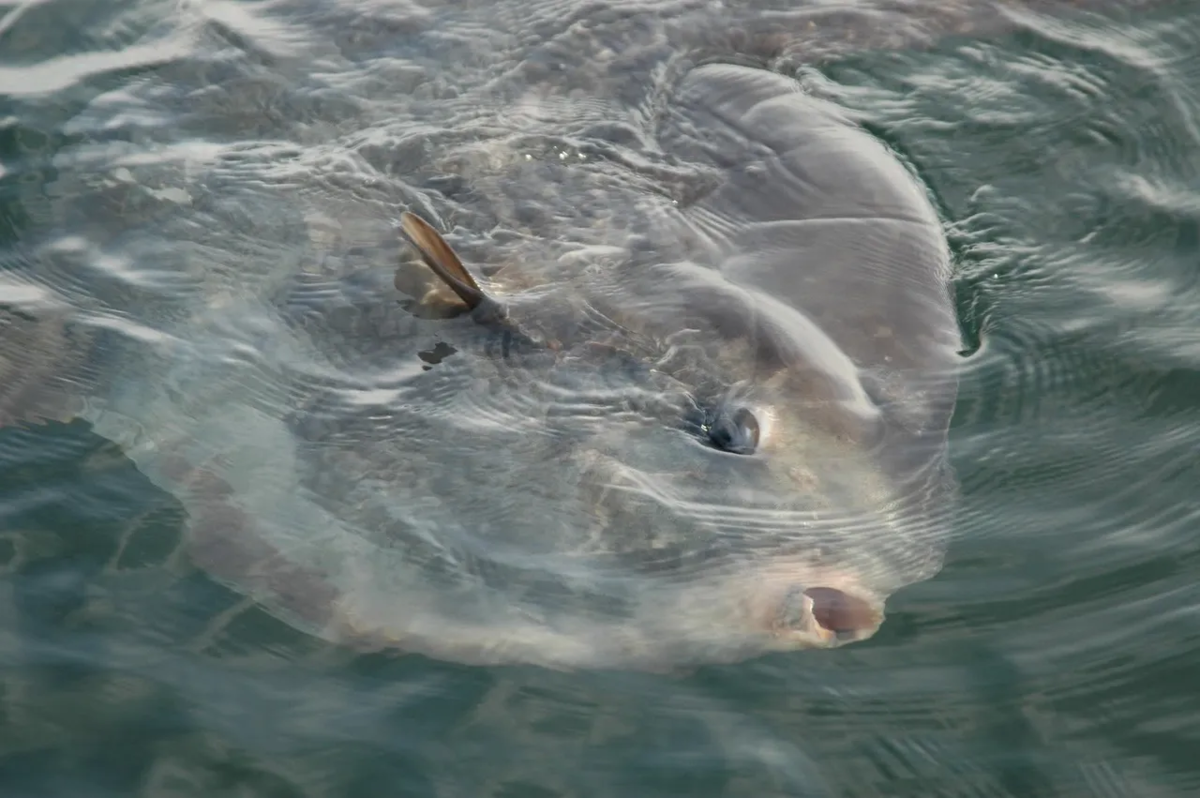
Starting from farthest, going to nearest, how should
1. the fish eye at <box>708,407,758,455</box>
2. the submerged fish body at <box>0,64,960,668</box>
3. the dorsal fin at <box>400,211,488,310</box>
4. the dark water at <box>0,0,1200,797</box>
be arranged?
1. the dorsal fin at <box>400,211,488,310</box>
2. the fish eye at <box>708,407,758,455</box>
3. the submerged fish body at <box>0,64,960,668</box>
4. the dark water at <box>0,0,1200,797</box>

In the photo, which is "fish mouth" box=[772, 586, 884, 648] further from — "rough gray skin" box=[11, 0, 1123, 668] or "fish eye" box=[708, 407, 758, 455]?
"fish eye" box=[708, 407, 758, 455]

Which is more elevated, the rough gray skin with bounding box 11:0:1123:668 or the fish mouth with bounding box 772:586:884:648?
the rough gray skin with bounding box 11:0:1123:668

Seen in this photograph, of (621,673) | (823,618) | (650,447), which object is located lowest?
(621,673)

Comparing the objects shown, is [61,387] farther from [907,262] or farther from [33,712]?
A: [907,262]

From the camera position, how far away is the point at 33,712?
12.1 ft

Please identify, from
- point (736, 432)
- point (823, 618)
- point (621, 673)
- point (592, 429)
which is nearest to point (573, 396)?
point (592, 429)

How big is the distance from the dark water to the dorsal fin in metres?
0.64

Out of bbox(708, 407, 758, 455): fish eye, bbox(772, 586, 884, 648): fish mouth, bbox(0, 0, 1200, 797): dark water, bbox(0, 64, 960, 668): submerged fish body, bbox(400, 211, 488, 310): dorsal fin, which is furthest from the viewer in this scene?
bbox(400, 211, 488, 310): dorsal fin

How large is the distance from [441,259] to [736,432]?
3.43 ft

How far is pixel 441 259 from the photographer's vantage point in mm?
4324

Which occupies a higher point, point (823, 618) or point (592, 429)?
point (592, 429)

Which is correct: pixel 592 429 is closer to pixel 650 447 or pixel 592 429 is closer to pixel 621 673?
pixel 650 447

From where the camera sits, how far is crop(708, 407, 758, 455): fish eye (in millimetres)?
4090

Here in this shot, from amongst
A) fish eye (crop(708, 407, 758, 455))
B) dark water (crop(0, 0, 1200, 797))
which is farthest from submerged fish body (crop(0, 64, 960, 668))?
dark water (crop(0, 0, 1200, 797))
